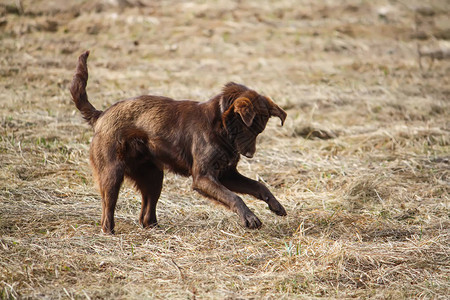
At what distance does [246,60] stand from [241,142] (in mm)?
8592

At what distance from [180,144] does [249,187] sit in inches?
30.7

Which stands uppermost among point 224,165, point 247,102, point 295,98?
point 247,102

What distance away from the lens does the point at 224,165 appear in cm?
520

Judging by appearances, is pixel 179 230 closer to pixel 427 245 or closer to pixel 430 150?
pixel 427 245

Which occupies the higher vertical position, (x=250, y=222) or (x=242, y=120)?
(x=242, y=120)

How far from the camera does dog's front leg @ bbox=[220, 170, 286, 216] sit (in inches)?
201

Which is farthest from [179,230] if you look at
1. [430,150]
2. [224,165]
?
[430,150]

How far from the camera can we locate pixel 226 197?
16.1ft

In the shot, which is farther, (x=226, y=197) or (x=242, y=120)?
(x=242, y=120)

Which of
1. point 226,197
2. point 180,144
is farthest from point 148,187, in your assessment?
point 226,197

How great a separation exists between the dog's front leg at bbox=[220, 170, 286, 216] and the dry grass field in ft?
0.97

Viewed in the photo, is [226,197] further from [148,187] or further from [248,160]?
[248,160]

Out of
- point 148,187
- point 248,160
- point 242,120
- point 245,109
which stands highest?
point 245,109

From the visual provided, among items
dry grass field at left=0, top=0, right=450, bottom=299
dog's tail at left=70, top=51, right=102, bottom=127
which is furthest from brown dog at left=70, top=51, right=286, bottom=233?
dry grass field at left=0, top=0, right=450, bottom=299
